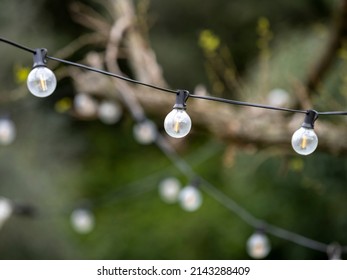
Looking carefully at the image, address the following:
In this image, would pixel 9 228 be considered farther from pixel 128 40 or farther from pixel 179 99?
pixel 179 99

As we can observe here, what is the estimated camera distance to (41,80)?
140cm

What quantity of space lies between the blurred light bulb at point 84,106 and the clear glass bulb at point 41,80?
1.62m

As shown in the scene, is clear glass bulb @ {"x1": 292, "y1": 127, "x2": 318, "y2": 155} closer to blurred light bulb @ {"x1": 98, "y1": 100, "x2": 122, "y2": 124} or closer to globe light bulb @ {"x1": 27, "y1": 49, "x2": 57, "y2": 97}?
globe light bulb @ {"x1": 27, "y1": 49, "x2": 57, "y2": 97}

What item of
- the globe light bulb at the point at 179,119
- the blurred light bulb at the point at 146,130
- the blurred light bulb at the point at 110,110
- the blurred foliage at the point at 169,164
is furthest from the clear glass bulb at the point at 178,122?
the blurred light bulb at the point at 110,110

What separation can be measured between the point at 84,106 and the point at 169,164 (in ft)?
9.26

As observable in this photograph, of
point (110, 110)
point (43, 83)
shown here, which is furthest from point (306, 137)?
point (110, 110)

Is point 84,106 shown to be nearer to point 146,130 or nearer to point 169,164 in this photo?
point 146,130

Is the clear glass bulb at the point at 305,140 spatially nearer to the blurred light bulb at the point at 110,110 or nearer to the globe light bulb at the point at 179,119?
the globe light bulb at the point at 179,119

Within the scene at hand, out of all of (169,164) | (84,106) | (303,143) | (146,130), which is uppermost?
(169,164)

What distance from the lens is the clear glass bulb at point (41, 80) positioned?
1.40 meters

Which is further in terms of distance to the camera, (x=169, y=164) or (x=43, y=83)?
(x=169, y=164)

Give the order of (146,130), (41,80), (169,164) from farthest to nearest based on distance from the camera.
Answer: (169,164) → (146,130) → (41,80)
